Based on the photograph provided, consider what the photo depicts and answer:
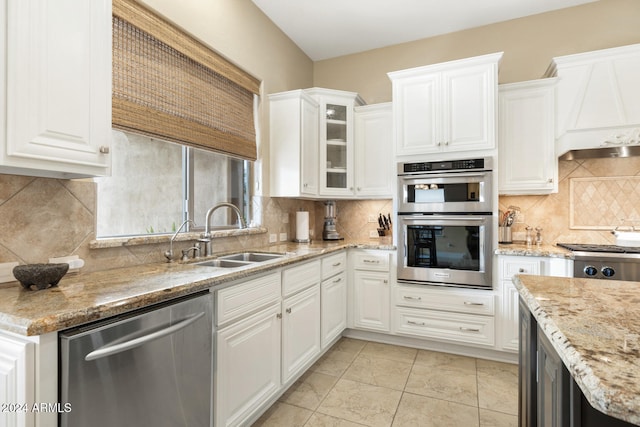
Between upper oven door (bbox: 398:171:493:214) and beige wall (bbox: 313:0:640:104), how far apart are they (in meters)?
1.25

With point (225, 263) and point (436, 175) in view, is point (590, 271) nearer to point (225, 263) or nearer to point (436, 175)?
point (436, 175)

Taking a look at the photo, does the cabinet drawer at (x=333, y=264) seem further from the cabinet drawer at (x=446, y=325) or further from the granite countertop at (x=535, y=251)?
the granite countertop at (x=535, y=251)

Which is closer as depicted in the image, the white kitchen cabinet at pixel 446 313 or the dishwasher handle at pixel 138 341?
the dishwasher handle at pixel 138 341

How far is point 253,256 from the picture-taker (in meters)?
2.62

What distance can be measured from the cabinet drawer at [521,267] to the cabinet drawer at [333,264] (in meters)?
1.34

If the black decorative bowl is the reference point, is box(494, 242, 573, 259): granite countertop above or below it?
below

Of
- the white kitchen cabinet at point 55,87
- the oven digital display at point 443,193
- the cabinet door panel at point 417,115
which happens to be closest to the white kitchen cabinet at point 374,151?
the cabinet door panel at point 417,115

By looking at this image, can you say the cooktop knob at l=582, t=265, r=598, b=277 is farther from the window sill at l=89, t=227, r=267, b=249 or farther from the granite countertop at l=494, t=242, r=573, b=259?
the window sill at l=89, t=227, r=267, b=249

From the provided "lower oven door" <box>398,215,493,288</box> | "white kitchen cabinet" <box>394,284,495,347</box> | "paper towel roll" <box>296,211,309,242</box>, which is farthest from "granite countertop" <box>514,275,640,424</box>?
"paper towel roll" <box>296,211,309,242</box>

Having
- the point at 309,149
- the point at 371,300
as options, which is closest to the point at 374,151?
the point at 309,149

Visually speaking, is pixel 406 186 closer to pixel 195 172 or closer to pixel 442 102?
pixel 442 102

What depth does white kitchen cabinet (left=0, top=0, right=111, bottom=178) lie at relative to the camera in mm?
1120

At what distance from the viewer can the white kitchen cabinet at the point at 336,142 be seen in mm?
3375

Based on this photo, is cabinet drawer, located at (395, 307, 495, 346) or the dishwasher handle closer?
the dishwasher handle
